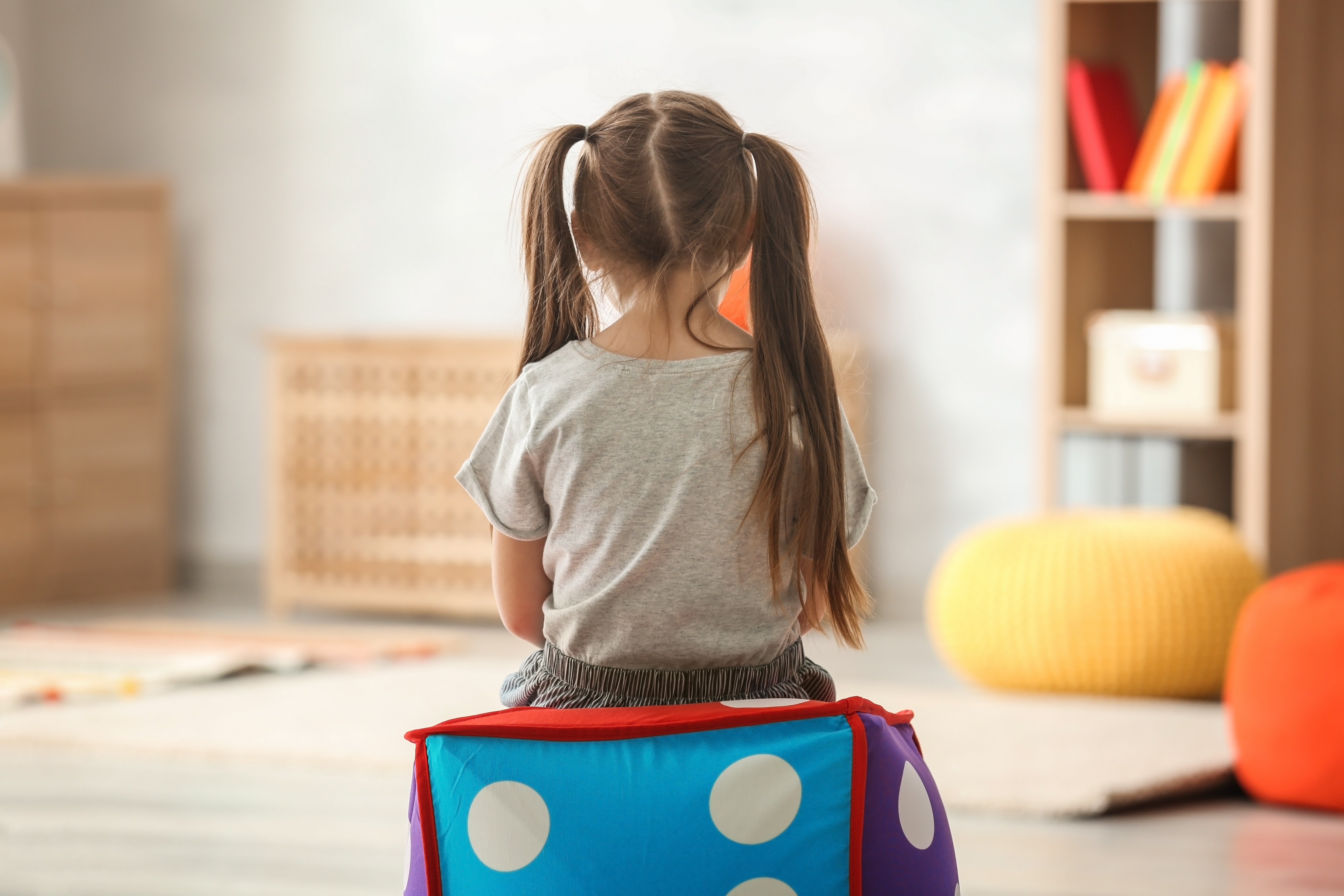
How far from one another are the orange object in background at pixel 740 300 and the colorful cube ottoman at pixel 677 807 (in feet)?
0.83

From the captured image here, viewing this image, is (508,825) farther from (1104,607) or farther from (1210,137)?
(1210,137)

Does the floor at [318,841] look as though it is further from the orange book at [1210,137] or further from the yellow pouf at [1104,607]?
the orange book at [1210,137]

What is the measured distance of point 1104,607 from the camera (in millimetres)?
2658

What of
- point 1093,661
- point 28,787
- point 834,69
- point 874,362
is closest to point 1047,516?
point 1093,661

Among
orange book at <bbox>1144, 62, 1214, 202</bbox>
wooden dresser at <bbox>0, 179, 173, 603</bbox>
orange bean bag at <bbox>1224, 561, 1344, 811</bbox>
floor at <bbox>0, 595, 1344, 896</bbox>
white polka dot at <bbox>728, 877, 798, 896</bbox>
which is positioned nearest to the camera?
white polka dot at <bbox>728, 877, 798, 896</bbox>

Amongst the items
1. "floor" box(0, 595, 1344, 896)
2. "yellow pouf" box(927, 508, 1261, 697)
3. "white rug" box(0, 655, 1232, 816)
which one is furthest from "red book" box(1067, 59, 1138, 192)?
"floor" box(0, 595, 1344, 896)

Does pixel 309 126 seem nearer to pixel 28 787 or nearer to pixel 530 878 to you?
pixel 28 787

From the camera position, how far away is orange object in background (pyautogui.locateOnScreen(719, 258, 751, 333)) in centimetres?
109

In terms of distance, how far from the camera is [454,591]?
3.71 metres

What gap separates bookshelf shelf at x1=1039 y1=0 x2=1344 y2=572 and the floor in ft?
2.87

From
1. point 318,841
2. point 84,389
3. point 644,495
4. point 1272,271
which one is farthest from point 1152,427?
point 84,389

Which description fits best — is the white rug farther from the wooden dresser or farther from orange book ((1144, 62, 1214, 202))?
the wooden dresser

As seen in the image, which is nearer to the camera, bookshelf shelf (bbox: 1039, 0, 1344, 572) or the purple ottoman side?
the purple ottoman side

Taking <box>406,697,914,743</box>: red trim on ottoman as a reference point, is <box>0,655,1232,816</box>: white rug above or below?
below
